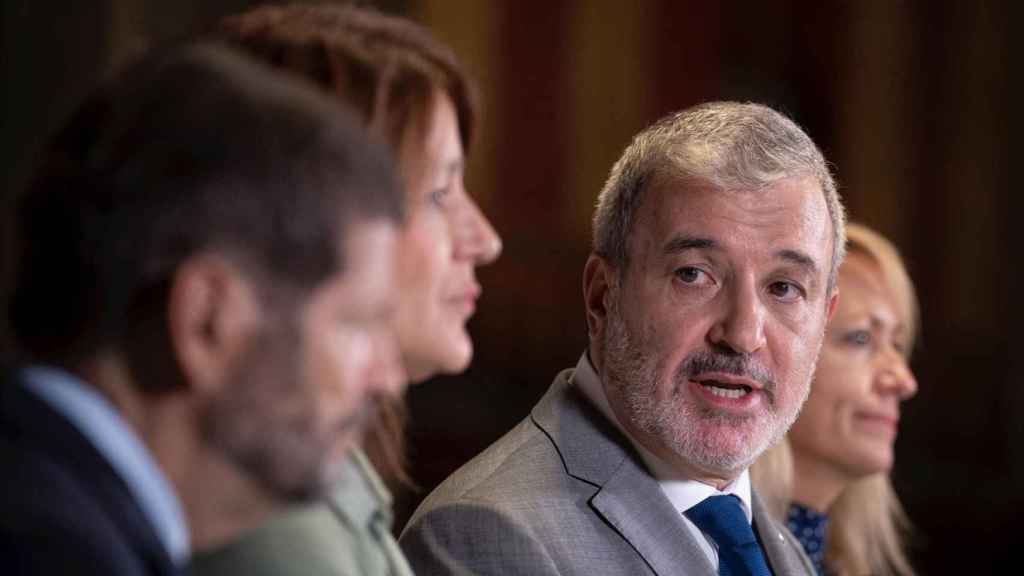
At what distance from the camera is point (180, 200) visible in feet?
4.15

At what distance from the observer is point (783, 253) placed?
2.65m

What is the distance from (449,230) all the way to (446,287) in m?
0.07

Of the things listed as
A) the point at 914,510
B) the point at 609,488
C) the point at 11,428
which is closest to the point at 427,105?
the point at 11,428

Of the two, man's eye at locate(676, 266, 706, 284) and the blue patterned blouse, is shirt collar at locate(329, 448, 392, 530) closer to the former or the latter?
man's eye at locate(676, 266, 706, 284)

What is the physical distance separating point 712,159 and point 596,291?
34cm

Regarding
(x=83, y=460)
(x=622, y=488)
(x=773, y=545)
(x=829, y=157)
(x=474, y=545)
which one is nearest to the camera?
(x=83, y=460)

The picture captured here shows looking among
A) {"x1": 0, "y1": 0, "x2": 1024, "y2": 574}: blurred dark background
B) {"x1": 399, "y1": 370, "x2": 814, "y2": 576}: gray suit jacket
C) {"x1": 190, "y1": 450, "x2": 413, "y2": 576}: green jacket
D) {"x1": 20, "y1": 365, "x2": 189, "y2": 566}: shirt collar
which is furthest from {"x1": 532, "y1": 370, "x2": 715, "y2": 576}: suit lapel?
{"x1": 0, "y1": 0, "x2": 1024, "y2": 574}: blurred dark background

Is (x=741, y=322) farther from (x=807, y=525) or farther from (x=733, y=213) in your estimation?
(x=807, y=525)

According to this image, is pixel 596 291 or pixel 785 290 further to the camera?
pixel 596 291

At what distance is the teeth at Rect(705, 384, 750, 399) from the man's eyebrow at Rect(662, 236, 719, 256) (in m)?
0.24

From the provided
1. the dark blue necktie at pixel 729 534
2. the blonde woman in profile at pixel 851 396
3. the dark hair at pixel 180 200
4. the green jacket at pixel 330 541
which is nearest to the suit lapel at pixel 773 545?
the dark blue necktie at pixel 729 534

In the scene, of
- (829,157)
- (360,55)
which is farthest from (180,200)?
(829,157)

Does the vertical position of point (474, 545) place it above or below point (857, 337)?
above

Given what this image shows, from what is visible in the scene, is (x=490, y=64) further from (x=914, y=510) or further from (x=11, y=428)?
(x=11, y=428)
